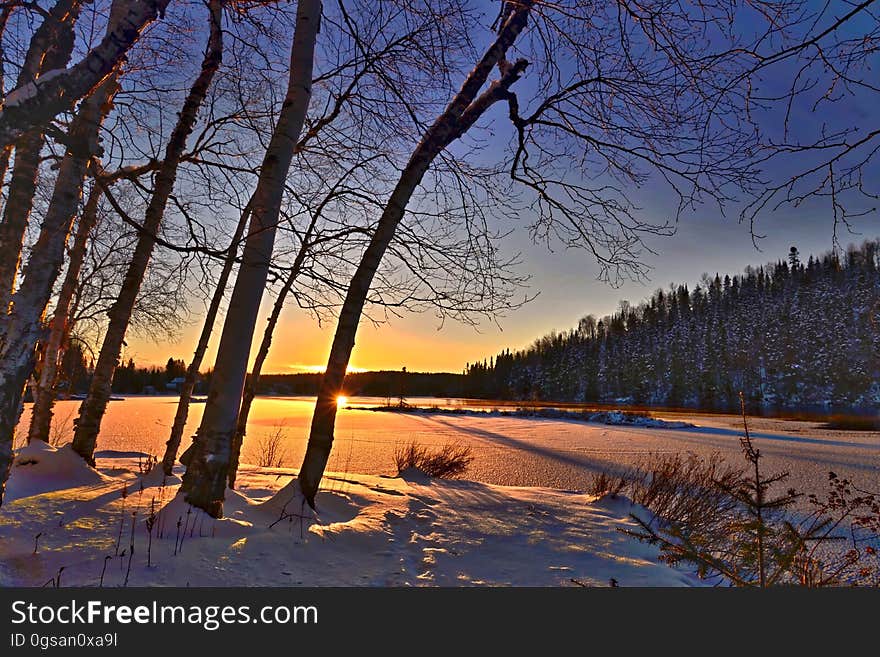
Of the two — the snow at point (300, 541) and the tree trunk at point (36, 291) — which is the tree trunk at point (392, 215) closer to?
the snow at point (300, 541)

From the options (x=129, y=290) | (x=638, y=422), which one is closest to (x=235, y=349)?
(x=129, y=290)

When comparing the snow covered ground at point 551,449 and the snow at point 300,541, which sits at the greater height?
the snow at point 300,541

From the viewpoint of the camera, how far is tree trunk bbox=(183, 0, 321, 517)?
3.30 meters

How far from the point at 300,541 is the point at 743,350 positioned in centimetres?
7455

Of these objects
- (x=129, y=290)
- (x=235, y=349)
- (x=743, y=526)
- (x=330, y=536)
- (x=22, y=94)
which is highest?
(x=22, y=94)

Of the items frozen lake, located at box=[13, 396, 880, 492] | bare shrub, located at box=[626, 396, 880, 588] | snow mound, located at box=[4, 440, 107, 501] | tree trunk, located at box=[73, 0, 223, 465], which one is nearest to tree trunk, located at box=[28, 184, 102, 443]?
tree trunk, located at box=[73, 0, 223, 465]

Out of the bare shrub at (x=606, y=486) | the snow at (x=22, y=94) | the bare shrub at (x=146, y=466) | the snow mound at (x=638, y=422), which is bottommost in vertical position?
the snow mound at (x=638, y=422)

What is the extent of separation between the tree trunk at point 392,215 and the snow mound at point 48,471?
2.24m

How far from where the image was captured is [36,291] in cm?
227

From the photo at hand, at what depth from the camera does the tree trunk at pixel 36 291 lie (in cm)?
216

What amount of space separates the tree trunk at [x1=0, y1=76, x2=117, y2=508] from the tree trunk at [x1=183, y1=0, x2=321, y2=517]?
3.34 ft

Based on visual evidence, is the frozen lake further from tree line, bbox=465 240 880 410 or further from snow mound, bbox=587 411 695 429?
tree line, bbox=465 240 880 410

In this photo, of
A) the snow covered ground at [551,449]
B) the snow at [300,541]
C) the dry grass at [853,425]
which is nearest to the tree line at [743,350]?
the dry grass at [853,425]

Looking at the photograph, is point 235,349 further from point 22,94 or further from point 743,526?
point 743,526
